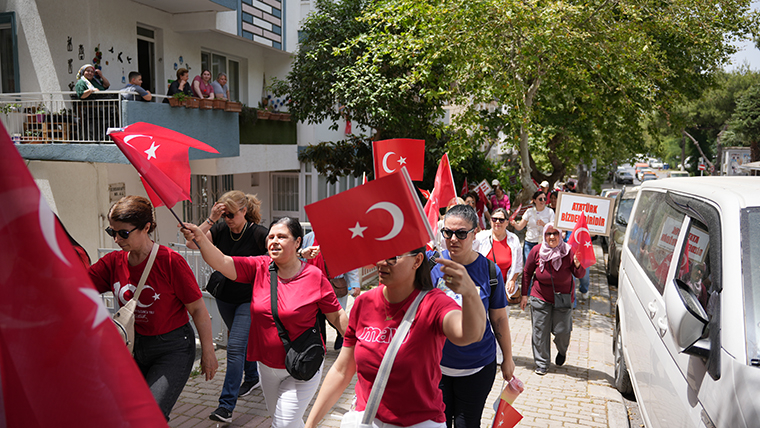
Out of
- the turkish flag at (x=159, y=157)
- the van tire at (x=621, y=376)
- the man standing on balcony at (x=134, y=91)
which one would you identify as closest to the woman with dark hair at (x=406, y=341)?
the turkish flag at (x=159, y=157)

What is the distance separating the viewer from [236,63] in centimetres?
1639

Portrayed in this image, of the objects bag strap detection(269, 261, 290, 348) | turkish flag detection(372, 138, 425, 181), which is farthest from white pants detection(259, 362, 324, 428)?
turkish flag detection(372, 138, 425, 181)

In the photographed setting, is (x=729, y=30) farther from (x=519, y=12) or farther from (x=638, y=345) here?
(x=638, y=345)

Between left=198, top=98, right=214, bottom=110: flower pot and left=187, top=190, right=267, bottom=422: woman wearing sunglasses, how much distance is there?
24.4 ft

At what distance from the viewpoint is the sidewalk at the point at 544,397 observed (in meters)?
5.43

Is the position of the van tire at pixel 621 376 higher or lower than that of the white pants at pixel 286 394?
lower

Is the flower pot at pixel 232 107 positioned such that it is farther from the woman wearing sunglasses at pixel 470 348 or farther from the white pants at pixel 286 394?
the white pants at pixel 286 394

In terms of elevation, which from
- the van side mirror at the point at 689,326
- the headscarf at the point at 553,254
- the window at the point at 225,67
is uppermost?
the window at the point at 225,67

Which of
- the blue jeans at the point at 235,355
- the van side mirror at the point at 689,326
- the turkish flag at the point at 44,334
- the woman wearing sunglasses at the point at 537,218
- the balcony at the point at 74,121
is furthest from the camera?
the balcony at the point at 74,121

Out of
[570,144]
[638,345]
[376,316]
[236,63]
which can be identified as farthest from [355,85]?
[376,316]

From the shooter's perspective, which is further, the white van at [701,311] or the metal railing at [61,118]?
the metal railing at [61,118]

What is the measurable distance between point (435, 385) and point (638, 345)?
8.62ft

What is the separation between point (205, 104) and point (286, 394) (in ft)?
31.2

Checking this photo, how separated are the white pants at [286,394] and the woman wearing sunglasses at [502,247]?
10.6 feet
